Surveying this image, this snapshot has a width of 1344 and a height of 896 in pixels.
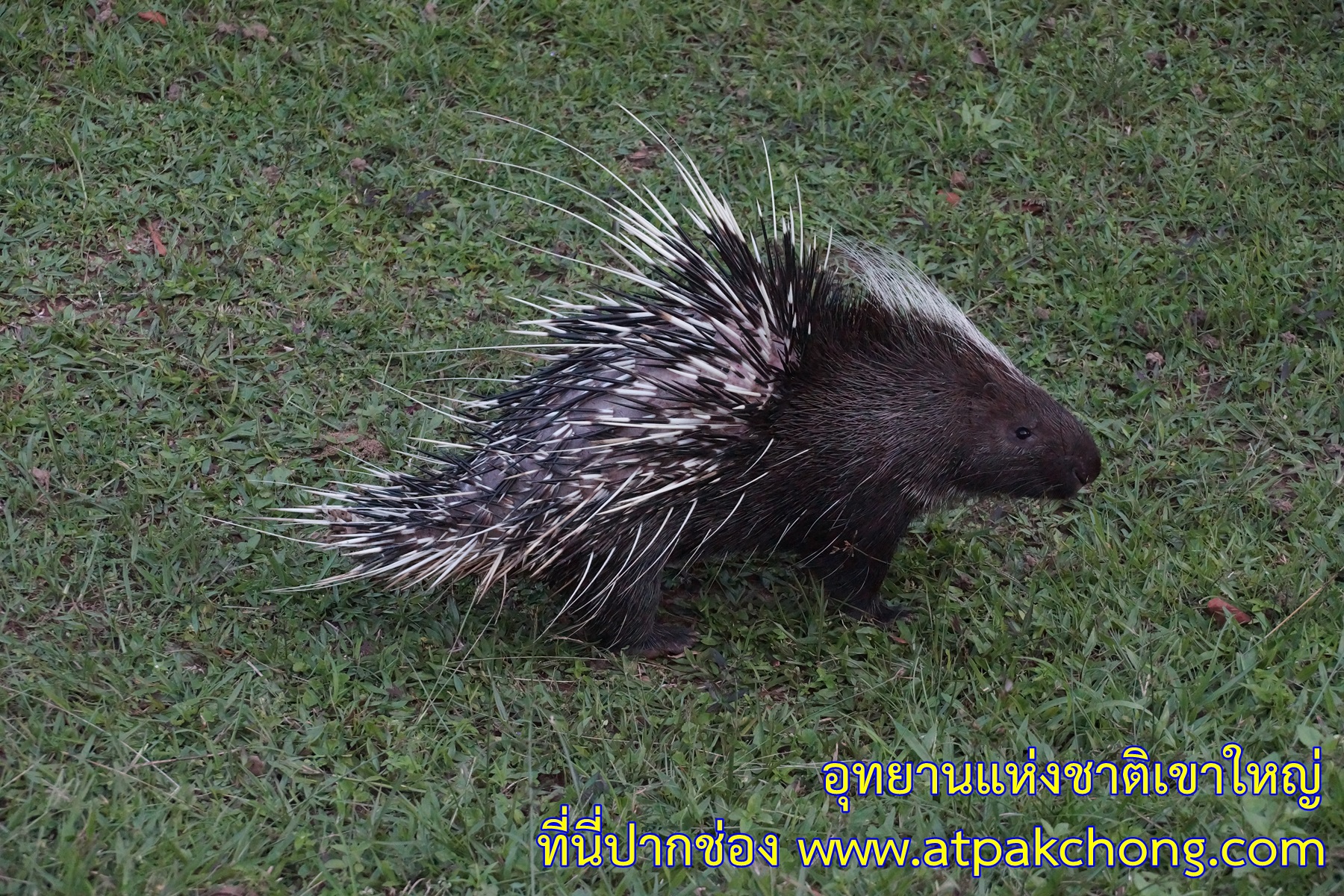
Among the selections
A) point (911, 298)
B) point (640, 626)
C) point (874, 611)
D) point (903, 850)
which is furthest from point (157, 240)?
point (903, 850)

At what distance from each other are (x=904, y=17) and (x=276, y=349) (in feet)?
12.3

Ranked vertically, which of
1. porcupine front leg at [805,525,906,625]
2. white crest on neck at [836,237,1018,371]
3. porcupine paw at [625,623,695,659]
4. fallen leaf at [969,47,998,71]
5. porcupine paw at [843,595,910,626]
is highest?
fallen leaf at [969,47,998,71]

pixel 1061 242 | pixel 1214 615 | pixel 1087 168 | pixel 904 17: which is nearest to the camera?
pixel 1214 615

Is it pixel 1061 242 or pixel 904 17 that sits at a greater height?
pixel 904 17

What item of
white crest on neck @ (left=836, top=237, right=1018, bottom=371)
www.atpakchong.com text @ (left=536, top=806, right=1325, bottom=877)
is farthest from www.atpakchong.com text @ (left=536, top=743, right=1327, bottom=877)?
white crest on neck @ (left=836, top=237, right=1018, bottom=371)

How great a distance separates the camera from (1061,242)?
578 cm

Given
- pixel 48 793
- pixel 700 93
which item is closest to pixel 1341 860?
pixel 48 793

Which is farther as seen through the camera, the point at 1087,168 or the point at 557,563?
the point at 1087,168

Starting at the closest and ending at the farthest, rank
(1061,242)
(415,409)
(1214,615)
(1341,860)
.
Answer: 1. (1341,860)
2. (1214,615)
3. (415,409)
4. (1061,242)

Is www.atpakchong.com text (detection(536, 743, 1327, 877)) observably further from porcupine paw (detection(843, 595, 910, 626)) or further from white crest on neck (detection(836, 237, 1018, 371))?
white crest on neck (detection(836, 237, 1018, 371))

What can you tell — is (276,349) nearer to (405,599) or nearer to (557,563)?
(405,599)

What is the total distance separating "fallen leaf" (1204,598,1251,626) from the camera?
164 inches

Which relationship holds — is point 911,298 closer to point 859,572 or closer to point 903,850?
point 859,572

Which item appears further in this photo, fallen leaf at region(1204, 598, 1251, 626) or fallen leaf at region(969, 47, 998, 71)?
fallen leaf at region(969, 47, 998, 71)
